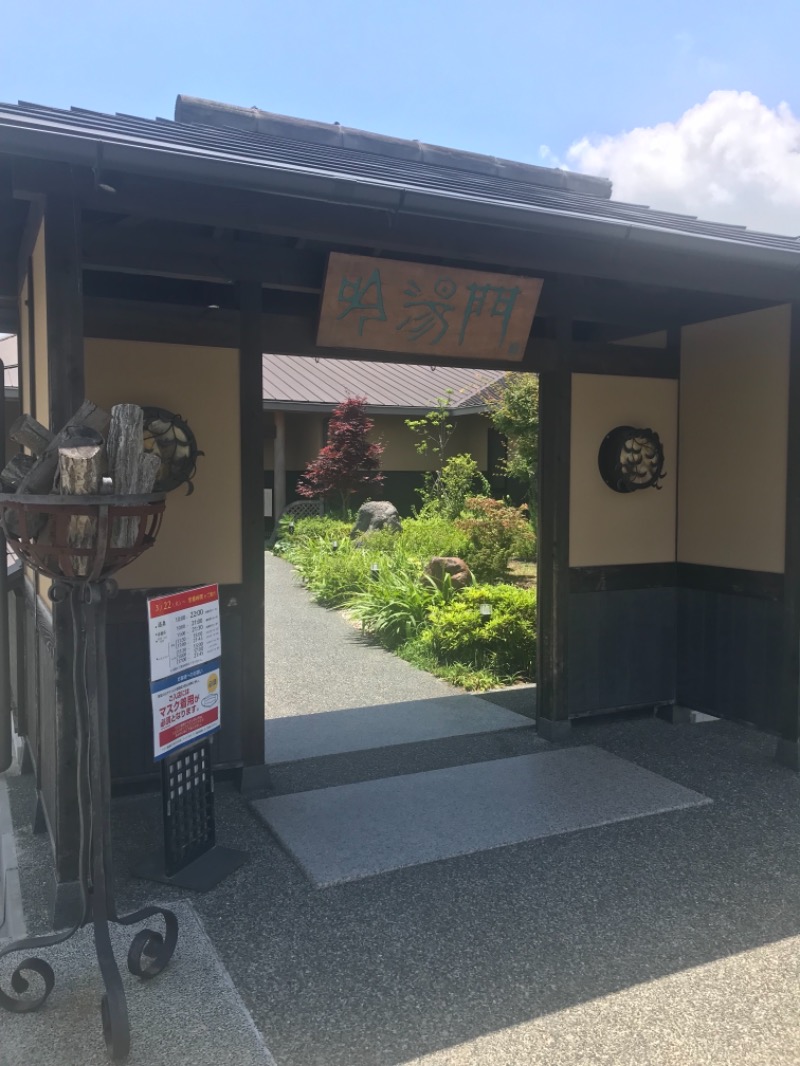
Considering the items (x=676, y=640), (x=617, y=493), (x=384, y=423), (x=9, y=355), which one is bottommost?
(x=676, y=640)

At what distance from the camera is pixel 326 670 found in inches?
310

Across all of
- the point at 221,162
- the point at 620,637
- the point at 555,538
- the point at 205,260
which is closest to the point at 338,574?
the point at 620,637

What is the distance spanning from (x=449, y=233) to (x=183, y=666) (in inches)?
93.0

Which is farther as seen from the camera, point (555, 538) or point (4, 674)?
point (555, 538)

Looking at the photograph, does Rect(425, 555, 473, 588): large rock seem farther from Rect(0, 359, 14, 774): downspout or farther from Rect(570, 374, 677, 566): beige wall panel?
Rect(0, 359, 14, 774): downspout

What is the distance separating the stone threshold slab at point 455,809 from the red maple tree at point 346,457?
36.9 feet

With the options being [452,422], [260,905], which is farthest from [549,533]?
[452,422]

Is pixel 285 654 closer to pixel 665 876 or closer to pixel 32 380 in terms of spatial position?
pixel 32 380

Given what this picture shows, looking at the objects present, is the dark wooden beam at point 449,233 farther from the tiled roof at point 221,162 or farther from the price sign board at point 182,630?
the price sign board at point 182,630

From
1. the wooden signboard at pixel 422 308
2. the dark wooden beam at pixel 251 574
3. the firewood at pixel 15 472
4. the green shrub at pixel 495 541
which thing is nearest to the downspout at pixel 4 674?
the firewood at pixel 15 472

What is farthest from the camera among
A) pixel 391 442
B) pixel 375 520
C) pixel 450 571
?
pixel 391 442

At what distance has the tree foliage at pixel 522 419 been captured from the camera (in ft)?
39.0

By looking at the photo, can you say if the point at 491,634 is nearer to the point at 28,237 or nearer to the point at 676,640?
the point at 676,640

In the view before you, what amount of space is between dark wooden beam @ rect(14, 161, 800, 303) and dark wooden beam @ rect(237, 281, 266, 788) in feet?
3.44
